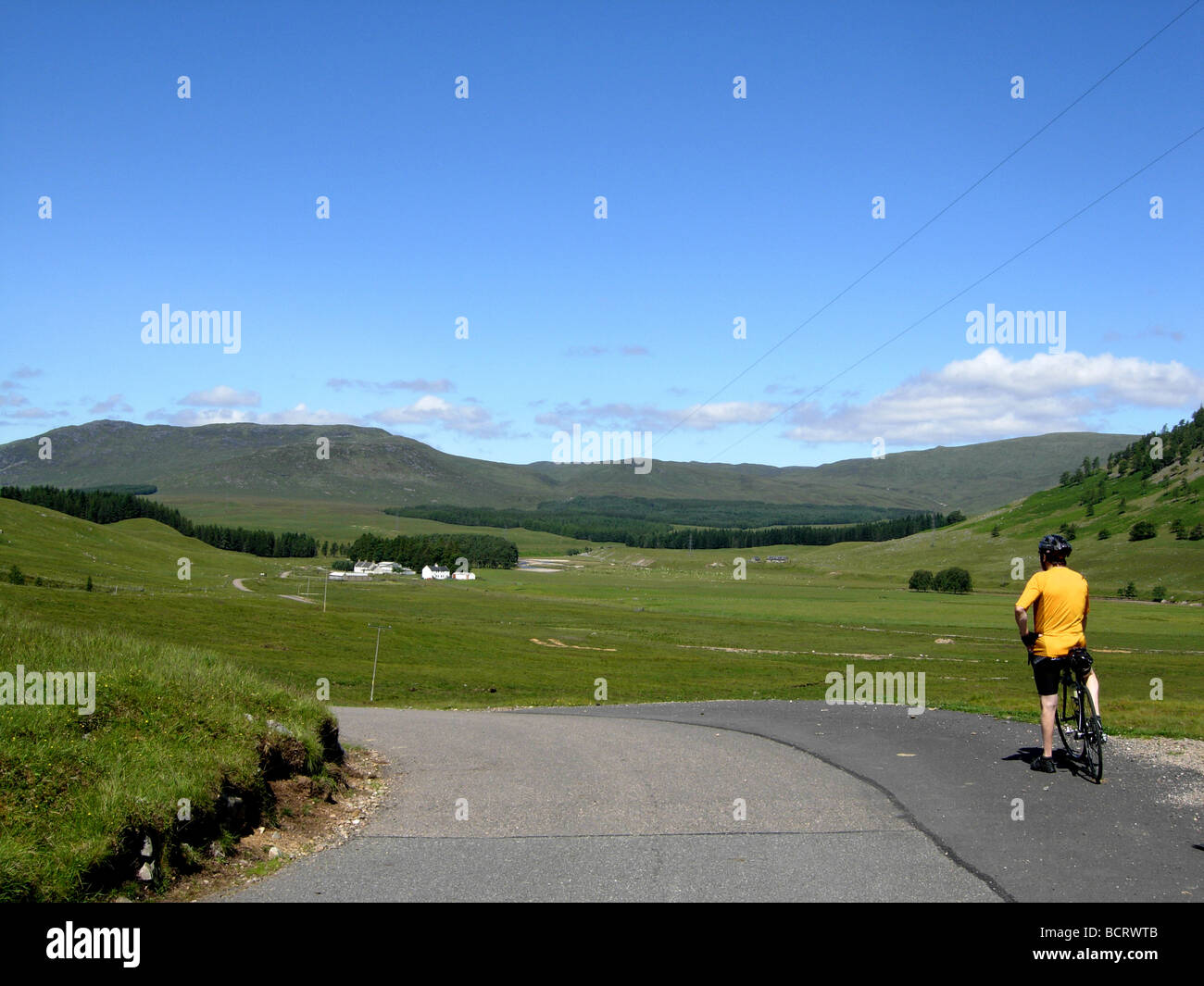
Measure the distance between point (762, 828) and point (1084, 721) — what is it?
4.58m

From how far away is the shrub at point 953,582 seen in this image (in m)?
161

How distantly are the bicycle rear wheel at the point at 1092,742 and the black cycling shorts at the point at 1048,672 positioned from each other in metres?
0.39

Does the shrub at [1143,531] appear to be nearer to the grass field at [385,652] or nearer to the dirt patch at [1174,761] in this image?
the grass field at [385,652]

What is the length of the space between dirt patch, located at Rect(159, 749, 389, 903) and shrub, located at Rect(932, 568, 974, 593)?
529 ft

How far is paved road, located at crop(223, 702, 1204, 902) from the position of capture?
8039 millimetres

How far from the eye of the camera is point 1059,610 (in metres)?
11.9

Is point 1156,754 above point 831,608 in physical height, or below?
above

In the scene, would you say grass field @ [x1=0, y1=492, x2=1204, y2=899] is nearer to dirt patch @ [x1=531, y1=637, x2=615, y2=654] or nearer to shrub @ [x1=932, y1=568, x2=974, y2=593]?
dirt patch @ [x1=531, y1=637, x2=615, y2=654]

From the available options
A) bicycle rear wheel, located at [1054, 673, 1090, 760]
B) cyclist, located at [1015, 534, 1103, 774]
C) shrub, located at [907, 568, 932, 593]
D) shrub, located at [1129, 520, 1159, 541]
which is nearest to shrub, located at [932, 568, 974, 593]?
shrub, located at [907, 568, 932, 593]

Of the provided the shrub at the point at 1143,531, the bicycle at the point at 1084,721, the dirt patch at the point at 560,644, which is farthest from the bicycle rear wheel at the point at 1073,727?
the shrub at the point at 1143,531

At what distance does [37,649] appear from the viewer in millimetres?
11641
